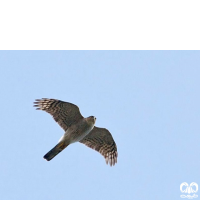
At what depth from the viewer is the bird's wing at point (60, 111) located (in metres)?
13.2

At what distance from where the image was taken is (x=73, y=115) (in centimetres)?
1328

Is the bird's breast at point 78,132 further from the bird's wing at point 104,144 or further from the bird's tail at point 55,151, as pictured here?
the bird's wing at point 104,144

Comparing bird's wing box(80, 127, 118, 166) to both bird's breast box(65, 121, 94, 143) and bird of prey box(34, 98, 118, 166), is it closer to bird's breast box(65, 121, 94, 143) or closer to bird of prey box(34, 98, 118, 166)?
bird of prey box(34, 98, 118, 166)

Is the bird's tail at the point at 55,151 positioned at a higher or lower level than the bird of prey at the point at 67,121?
lower

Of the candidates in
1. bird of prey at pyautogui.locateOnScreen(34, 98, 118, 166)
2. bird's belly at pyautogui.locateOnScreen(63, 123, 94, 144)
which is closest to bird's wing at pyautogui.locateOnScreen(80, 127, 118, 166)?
bird of prey at pyautogui.locateOnScreen(34, 98, 118, 166)

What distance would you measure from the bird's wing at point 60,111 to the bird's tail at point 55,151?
562 millimetres

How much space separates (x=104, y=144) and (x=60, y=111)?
2051mm

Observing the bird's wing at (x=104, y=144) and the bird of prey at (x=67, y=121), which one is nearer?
the bird of prey at (x=67, y=121)

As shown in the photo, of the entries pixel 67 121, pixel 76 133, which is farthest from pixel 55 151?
pixel 67 121

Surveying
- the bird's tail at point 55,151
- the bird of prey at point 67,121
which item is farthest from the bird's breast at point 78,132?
the bird's tail at point 55,151

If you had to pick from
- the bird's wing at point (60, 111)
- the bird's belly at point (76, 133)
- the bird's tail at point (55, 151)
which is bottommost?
the bird's tail at point (55, 151)

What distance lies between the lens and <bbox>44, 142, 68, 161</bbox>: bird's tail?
12.8 meters
